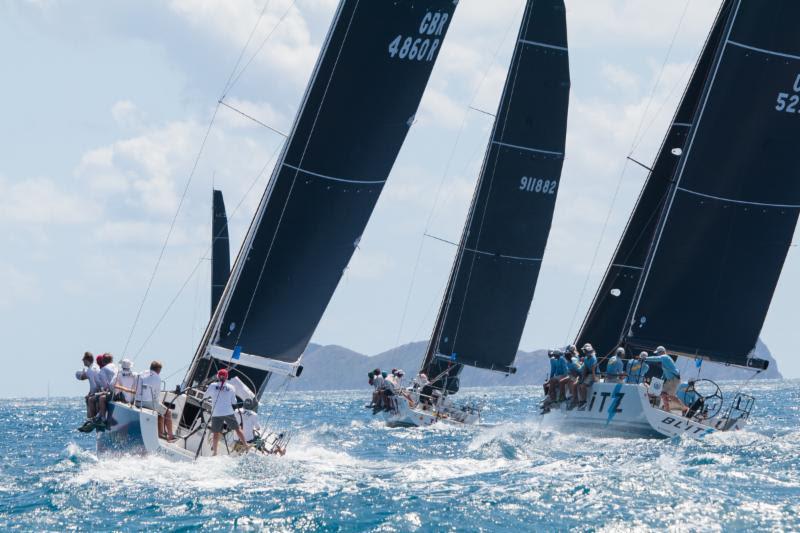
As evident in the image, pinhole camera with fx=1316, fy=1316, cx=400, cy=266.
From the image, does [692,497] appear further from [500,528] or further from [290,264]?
[290,264]

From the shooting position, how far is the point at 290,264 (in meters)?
19.7

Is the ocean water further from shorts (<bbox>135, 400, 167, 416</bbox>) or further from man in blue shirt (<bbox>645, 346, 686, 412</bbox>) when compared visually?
man in blue shirt (<bbox>645, 346, 686, 412</bbox>)

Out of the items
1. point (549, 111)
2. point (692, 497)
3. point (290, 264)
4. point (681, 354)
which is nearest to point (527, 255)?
point (549, 111)

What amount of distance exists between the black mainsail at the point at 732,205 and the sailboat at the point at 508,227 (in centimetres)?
804

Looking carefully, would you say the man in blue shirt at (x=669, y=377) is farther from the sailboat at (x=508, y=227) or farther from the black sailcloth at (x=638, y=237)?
the sailboat at (x=508, y=227)

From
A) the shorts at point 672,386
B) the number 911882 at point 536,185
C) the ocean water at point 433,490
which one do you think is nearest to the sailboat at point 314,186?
the ocean water at point 433,490

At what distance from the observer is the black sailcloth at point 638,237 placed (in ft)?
92.1

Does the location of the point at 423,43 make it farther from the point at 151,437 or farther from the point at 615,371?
the point at 151,437

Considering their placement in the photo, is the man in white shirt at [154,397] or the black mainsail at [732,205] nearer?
the man in white shirt at [154,397]

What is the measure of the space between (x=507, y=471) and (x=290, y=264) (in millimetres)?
4438

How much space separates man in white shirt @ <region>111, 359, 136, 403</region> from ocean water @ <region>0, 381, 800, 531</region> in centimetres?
81

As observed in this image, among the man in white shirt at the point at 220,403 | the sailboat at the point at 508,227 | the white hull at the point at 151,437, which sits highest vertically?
the sailboat at the point at 508,227

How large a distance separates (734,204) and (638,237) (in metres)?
4.15

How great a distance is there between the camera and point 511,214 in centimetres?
3359
